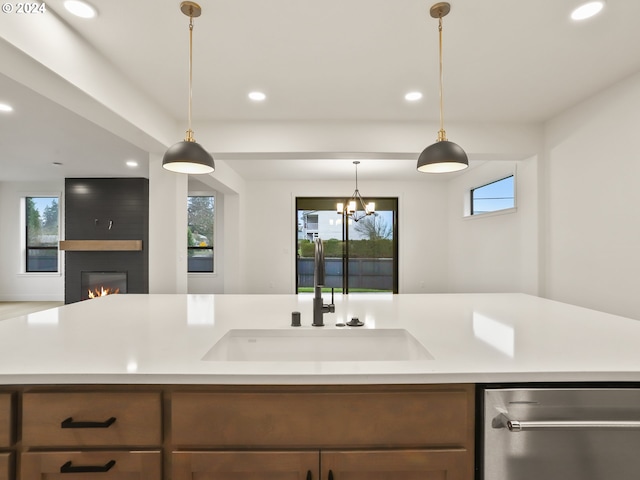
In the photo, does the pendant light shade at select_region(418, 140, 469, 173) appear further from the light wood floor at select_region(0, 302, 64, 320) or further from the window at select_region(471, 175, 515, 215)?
the light wood floor at select_region(0, 302, 64, 320)

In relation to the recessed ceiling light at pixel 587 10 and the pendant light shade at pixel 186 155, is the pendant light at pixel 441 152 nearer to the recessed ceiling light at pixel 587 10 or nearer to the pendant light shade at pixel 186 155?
the recessed ceiling light at pixel 587 10

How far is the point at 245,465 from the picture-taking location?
83cm

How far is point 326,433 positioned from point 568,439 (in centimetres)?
63

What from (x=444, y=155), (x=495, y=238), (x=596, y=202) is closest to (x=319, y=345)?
(x=444, y=155)

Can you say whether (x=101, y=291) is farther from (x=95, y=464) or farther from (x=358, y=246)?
(x=95, y=464)

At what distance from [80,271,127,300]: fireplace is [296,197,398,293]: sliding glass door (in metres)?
3.64

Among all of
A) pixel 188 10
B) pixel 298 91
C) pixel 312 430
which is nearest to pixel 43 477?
pixel 312 430

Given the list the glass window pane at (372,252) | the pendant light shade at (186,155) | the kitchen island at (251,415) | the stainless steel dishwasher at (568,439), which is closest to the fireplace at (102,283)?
the glass window pane at (372,252)

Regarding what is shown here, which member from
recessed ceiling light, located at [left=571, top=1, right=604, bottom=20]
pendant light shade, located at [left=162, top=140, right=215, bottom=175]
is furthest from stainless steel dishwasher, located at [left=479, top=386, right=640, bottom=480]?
recessed ceiling light, located at [left=571, top=1, right=604, bottom=20]

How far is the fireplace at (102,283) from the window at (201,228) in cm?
Result: 143

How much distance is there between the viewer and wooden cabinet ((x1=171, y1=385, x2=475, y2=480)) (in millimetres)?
839

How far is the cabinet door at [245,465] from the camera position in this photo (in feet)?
2.73

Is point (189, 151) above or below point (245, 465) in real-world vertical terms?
above

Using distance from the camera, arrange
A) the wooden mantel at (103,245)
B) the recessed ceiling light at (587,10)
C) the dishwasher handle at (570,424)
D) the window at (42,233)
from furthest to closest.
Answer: the window at (42,233) < the wooden mantel at (103,245) < the recessed ceiling light at (587,10) < the dishwasher handle at (570,424)
